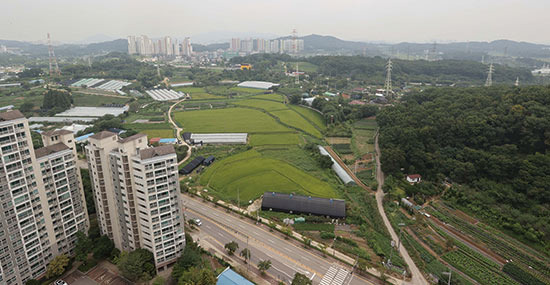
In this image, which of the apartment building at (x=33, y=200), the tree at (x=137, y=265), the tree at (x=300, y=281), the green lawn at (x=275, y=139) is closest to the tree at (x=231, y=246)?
the tree at (x=137, y=265)

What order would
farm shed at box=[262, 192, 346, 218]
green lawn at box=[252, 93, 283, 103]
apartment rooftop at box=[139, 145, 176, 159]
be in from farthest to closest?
green lawn at box=[252, 93, 283, 103] < farm shed at box=[262, 192, 346, 218] < apartment rooftop at box=[139, 145, 176, 159]

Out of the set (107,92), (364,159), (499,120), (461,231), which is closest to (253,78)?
(107,92)

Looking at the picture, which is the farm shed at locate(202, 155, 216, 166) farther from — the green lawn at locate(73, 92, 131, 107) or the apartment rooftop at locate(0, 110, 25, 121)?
the green lawn at locate(73, 92, 131, 107)

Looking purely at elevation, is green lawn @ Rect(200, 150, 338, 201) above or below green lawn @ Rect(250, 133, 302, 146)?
below

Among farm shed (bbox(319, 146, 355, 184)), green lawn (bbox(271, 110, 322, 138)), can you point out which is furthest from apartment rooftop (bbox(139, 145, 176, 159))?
green lawn (bbox(271, 110, 322, 138))

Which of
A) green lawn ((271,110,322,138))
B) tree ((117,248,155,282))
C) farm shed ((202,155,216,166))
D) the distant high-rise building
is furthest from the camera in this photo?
the distant high-rise building

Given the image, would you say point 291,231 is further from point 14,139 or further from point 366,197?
point 14,139
